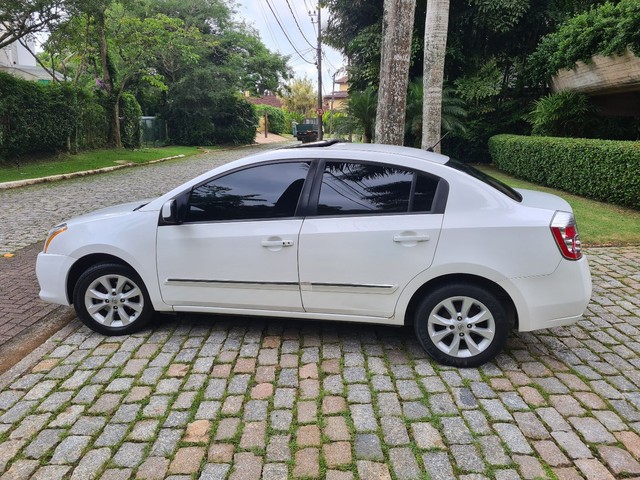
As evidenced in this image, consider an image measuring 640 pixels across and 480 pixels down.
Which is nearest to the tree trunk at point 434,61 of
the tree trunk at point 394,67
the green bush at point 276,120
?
the tree trunk at point 394,67

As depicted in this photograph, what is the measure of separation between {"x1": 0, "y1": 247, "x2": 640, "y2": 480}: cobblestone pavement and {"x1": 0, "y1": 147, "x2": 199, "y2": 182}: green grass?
467 inches

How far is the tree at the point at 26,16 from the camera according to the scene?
13.8 m

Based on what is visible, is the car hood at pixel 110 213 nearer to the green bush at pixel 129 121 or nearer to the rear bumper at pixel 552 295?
the rear bumper at pixel 552 295

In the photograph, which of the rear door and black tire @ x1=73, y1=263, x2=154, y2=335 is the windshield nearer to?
the rear door

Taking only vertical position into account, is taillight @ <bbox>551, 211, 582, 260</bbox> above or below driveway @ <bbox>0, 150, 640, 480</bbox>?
above

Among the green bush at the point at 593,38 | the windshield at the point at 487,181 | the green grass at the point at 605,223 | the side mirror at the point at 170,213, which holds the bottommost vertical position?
the green grass at the point at 605,223

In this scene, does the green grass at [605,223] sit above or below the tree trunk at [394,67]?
below

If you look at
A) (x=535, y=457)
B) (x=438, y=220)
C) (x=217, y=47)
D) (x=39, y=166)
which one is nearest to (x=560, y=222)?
(x=438, y=220)

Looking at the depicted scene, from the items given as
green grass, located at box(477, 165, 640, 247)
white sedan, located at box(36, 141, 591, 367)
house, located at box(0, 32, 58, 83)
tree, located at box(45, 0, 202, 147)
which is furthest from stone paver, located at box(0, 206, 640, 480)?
house, located at box(0, 32, 58, 83)

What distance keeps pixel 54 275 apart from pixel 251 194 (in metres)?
1.85

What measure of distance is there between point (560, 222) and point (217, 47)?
108 feet

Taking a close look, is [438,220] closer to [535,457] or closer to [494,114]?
[535,457]

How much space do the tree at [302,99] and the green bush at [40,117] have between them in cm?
5019

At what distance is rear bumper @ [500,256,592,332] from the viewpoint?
3230 mm
